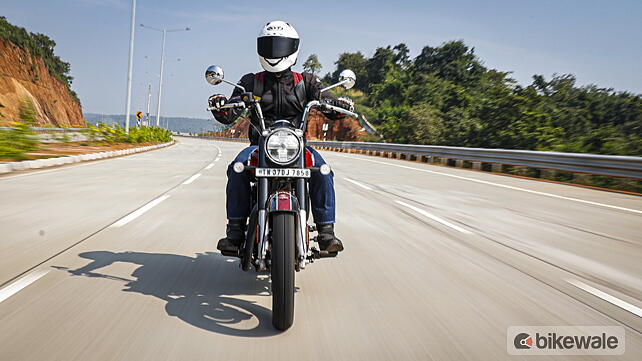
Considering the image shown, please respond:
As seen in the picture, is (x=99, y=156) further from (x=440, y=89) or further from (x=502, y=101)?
(x=440, y=89)

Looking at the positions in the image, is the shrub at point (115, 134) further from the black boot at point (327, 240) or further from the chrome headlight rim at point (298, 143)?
the chrome headlight rim at point (298, 143)

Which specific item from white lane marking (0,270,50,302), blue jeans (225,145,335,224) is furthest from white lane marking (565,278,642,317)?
white lane marking (0,270,50,302)

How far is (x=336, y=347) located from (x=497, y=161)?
17.9 meters

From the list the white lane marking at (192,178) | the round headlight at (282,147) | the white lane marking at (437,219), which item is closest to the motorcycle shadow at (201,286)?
the round headlight at (282,147)

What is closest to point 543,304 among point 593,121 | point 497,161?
point 497,161

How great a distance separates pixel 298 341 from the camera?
322cm

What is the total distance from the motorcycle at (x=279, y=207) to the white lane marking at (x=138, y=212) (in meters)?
3.44

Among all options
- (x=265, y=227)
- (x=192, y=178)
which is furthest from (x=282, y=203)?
(x=192, y=178)

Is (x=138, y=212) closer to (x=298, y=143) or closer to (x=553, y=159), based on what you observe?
(x=298, y=143)

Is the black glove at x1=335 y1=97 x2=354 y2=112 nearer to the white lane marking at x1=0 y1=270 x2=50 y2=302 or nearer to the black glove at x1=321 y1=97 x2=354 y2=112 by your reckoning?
the black glove at x1=321 y1=97 x2=354 y2=112

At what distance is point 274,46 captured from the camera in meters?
4.12

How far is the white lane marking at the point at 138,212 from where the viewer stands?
23.0 feet

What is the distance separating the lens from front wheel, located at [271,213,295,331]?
329cm

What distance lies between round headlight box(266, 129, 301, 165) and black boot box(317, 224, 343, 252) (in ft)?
2.74
